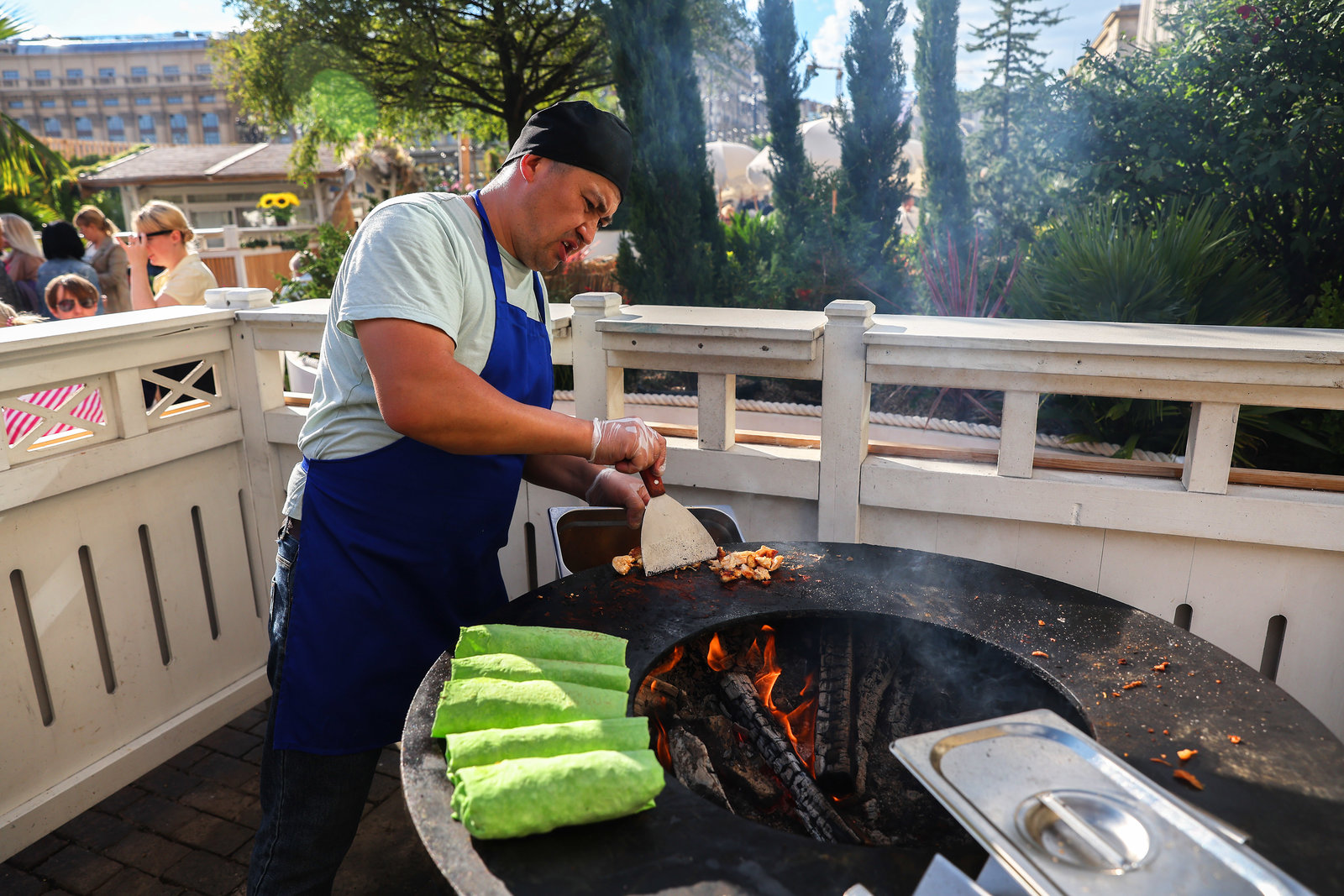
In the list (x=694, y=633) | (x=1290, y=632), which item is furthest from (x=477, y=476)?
(x=1290, y=632)

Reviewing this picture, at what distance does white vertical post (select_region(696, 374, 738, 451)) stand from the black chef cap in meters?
0.99

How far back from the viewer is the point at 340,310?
1.59 m

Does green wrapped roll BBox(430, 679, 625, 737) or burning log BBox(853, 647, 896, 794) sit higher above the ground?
green wrapped roll BBox(430, 679, 625, 737)

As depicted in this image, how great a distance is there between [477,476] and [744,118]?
66.4m

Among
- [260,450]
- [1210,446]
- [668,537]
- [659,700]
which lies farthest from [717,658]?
[260,450]

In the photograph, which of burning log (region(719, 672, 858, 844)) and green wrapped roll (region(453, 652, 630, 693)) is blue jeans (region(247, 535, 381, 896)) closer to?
green wrapped roll (region(453, 652, 630, 693))

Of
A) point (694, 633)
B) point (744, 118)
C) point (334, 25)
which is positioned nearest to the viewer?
point (694, 633)

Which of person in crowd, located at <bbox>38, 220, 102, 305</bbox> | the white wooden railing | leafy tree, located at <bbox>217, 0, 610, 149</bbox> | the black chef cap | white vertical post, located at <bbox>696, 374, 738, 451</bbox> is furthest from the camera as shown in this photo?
leafy tree, located at <bbox>217, 0, 610, 149</bbox>

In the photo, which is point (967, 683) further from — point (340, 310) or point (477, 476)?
point (340, 310)

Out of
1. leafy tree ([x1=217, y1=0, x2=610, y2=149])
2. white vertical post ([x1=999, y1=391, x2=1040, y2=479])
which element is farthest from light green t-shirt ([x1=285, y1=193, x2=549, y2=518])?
leafy tree ([x1=217, y1=0, x2=610, y2=149])

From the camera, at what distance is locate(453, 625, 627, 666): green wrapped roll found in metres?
1.54

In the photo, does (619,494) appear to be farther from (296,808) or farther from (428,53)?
(428,53)

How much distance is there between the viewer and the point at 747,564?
2.01 metres

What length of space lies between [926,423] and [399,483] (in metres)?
3.33
